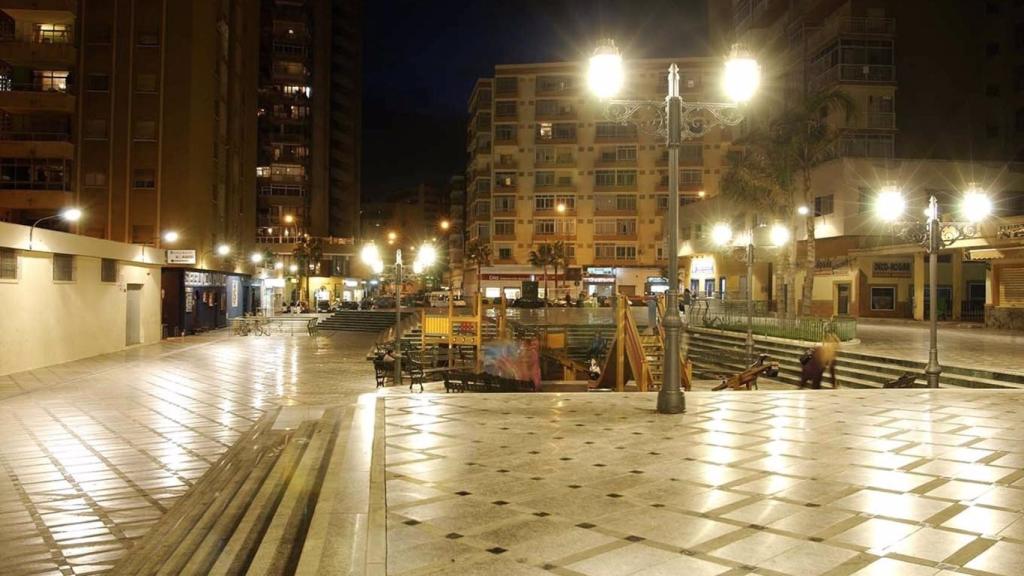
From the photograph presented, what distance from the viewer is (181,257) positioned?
33.6m

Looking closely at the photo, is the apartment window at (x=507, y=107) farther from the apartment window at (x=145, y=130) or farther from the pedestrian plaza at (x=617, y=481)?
the pedestrian plaza at (x=617, y=481)

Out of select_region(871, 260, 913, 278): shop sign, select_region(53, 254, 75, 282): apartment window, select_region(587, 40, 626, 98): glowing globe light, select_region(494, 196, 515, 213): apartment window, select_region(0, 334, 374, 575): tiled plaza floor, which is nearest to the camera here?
select_region(0, 334, 374, 575): tiled plaza floor

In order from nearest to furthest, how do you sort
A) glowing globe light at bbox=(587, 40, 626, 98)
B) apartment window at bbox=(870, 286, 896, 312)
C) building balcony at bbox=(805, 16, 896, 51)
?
glowing globe light at bbox=(587, 40, 626, 98) < apartment window at bbox=(870, 286, 896, 312) < building balcony at bbox=(805, 16, 896, 51)

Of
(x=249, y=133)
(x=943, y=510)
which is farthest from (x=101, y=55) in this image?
(x=943, y=510)

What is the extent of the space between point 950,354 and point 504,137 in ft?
196

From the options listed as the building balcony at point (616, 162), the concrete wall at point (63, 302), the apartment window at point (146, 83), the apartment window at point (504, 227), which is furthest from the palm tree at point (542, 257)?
the concrete wall at point (63, 302)

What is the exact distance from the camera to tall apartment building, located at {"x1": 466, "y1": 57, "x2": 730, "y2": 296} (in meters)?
72.5

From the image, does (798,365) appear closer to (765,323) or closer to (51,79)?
(765,323)

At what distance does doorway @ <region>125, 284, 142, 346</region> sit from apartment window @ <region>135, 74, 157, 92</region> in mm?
11511

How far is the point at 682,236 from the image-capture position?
59.3 meters

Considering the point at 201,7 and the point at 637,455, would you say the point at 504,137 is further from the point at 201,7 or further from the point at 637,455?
the point at 637,455

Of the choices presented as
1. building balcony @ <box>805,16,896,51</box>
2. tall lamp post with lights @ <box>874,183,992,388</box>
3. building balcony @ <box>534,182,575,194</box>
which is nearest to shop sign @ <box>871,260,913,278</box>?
building balcony @ <box>805,16,896,51</box>

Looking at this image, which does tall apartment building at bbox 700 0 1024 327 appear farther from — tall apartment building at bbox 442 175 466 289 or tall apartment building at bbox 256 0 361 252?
tall apartment building at bbox 442 175 466 289

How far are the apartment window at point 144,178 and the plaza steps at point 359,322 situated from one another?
1117 centimetres
